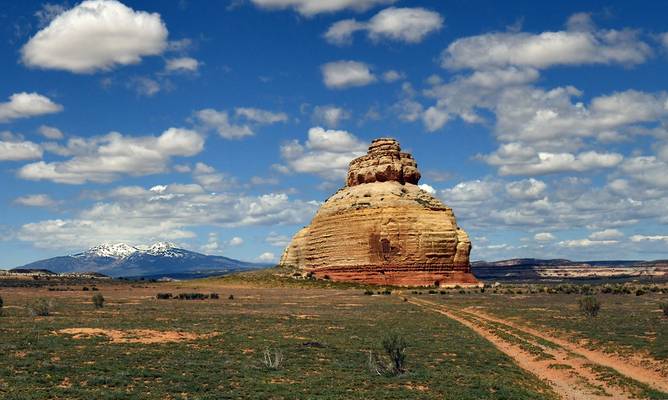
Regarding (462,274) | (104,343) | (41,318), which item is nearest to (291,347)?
(104,343)

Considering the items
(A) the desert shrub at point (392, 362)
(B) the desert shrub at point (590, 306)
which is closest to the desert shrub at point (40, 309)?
(A) the desert shrub at point (392, 362)

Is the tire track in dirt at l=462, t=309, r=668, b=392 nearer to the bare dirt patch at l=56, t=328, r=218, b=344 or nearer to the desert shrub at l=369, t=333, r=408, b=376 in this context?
the desert shrub at l=369, t=333, r=408, b=376

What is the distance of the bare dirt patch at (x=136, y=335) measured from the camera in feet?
96.6

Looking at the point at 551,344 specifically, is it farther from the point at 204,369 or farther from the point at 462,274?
the point at 462,274

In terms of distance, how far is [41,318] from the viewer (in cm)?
3859

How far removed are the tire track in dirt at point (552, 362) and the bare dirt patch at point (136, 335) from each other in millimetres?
15884

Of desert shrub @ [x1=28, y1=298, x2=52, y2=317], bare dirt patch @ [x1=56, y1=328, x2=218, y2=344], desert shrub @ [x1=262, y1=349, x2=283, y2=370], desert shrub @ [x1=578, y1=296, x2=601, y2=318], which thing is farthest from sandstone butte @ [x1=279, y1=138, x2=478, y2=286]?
desert shrub @ [x1=262, y1=349, x2=283, y2=370]

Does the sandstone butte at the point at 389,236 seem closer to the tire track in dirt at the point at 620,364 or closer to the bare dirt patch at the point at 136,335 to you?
the tire track in dirt at the point at 620,364

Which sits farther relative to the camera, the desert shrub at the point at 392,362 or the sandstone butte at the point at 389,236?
the sandstone butte at the point at 389,236

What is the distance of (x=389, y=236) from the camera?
94.3m

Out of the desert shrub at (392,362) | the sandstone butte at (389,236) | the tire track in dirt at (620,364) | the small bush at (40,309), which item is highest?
the sandstone butte at (389,236)

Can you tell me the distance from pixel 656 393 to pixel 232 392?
1415 centimetres

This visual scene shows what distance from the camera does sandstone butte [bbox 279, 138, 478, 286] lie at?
94.0 meters

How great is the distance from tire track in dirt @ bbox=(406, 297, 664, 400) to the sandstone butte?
173 ft
